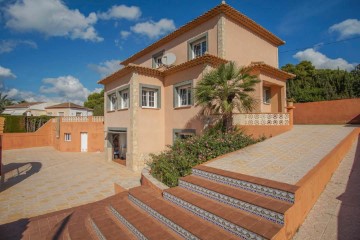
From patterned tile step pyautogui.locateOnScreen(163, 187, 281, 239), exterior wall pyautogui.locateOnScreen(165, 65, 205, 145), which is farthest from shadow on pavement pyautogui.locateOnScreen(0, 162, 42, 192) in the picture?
patterned tile step pyautogui.locateOnScreen(163, 187, 281, 239)

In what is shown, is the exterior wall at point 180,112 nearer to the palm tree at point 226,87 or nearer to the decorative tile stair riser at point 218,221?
the palm tree at point 226,87

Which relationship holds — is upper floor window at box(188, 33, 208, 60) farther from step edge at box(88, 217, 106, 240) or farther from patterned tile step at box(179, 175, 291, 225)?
A: step edge at box(88, 217, 106, 240)

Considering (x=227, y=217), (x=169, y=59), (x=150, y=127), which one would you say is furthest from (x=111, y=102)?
(x=227, y=217)

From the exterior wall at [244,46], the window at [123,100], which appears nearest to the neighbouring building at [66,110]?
the window at [123,100]

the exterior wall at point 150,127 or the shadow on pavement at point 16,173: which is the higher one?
the exterior wall at point 150,127

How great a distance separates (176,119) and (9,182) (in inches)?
414

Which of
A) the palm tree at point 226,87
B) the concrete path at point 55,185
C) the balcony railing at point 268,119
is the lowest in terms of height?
the concrete path at point 55,185

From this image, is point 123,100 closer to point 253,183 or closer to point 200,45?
point 200,45

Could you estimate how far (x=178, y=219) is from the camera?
4.32 metres

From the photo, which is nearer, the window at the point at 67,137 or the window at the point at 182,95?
the window at the point at 182,95

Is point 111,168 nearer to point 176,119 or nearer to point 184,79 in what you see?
point 176,119

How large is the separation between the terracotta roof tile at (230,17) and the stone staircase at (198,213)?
34.2 feet

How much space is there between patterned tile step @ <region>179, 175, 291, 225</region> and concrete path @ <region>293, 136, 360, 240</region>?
0.56 m

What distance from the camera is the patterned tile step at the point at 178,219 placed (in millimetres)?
3706
